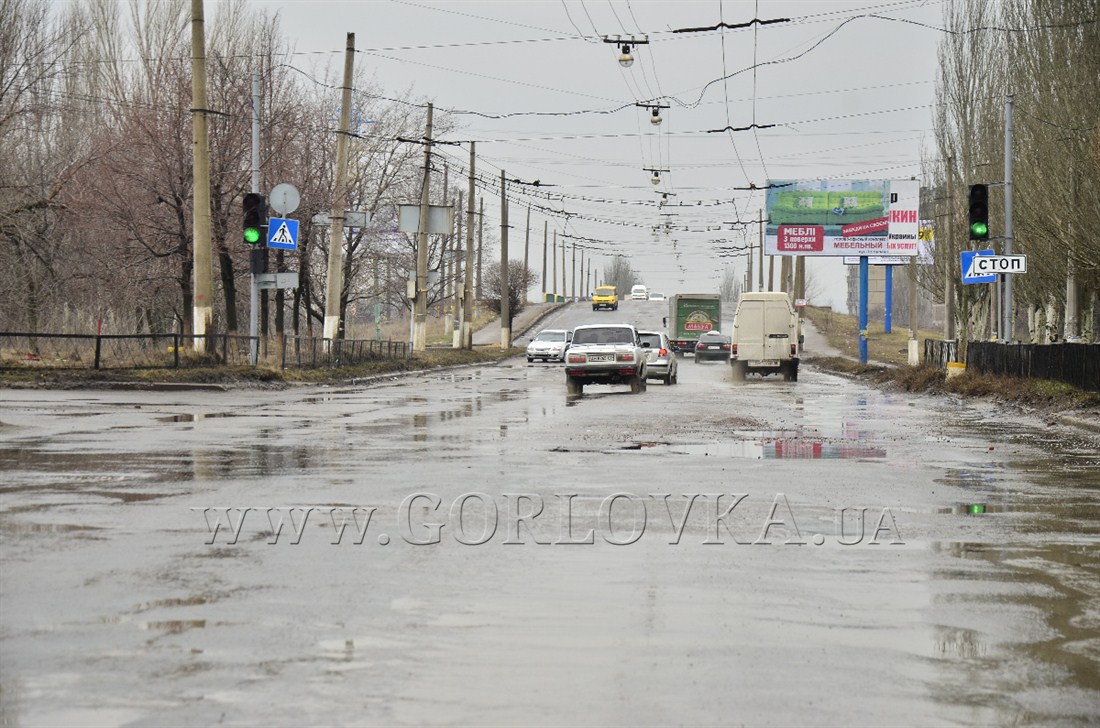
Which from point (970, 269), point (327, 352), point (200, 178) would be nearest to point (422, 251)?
point (327, 352)

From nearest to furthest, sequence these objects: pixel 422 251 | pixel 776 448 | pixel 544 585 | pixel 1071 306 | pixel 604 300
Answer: pixel 544 585, pixel 776 448, pixel 1071 306, pixel 422 251, pixel 604 300

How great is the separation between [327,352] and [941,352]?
65.6ft

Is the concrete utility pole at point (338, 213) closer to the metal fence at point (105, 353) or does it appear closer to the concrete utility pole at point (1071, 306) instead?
the metal fence at point (105, 353)

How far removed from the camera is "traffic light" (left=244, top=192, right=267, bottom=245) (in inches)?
1320

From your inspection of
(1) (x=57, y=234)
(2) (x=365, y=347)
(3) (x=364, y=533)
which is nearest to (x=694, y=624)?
(3) (x=364, y=533)

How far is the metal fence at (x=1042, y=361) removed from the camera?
29166 millimetres

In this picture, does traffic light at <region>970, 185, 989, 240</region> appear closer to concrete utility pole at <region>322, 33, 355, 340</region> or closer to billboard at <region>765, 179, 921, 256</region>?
concrete utility pole at <region>322, 33, 355, 340</region>

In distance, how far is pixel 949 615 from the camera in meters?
7.79

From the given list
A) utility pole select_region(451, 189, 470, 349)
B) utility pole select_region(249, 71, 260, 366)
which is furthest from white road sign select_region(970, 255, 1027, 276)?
utility pole select_region(451, 189, 470, 349)

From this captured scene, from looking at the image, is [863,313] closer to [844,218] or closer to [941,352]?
[844,218]

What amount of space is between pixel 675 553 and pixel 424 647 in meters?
3.40

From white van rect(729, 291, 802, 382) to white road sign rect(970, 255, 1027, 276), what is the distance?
1363 centimetres

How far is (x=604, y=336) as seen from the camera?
38688mm

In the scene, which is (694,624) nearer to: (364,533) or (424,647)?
(424,647)
